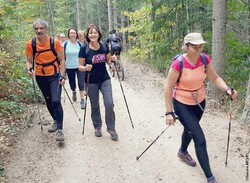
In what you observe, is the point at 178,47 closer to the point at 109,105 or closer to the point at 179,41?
the point at 179,41

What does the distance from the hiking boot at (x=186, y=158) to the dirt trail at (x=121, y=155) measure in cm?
9

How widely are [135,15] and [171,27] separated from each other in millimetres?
4030

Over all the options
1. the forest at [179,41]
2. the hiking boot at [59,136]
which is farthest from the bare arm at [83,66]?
the forest at [179,41]

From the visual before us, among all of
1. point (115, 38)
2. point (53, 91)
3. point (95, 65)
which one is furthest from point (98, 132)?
point (115, 38)

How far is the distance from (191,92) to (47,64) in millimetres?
3037

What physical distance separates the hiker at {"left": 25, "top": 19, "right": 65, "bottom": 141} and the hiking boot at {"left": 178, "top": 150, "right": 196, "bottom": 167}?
2469mm

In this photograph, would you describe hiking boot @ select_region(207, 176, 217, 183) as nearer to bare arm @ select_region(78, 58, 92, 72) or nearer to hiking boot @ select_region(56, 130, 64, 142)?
bare arm @ select_region(78, 58, 92, 72)

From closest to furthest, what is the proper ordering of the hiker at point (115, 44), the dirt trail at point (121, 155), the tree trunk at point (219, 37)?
the dirt trail at point (121, 155), the tree trunk at point (219, 37), the hiker at point (115, 44)

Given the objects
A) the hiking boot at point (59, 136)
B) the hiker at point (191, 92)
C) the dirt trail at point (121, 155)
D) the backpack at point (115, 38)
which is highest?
the backpack at point (115, 38)

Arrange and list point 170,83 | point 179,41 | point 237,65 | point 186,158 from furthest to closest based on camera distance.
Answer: point 179,41 < point 237,65 < point 186,158 < point 170,83

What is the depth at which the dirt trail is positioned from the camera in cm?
533

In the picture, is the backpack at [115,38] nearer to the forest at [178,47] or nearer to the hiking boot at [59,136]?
the forest at [178,47]

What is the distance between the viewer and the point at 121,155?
6043 millimetres

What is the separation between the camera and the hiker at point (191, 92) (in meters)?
4.64
